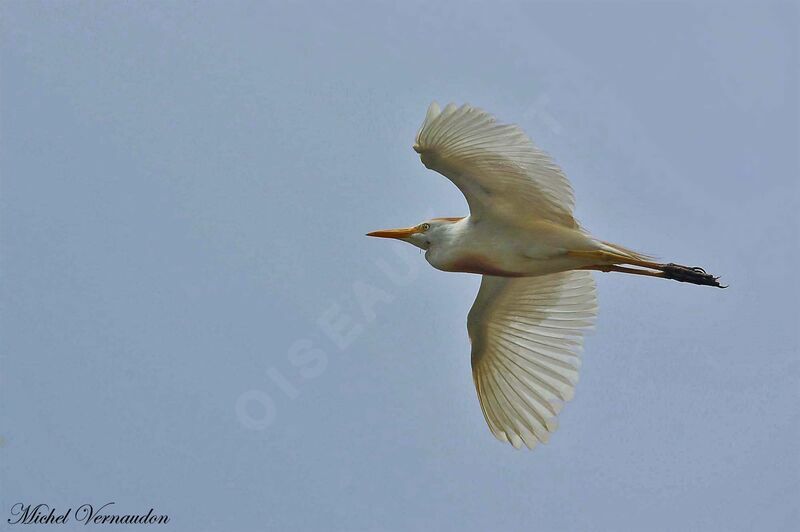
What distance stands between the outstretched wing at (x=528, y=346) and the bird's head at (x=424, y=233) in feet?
2.41

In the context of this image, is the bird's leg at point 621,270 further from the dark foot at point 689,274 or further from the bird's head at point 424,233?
the bird's head at point 424,233

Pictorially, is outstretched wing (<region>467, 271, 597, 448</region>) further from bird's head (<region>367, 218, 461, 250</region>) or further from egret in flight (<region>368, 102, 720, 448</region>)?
bird's head (<region>367, 218, 461, 250</region>)

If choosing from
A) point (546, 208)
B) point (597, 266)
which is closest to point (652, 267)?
point (597, 266)

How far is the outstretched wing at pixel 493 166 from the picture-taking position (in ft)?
28.6

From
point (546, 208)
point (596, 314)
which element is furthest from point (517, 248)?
point (596, 314)

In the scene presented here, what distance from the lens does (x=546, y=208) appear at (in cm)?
939

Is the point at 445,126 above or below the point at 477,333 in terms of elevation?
above

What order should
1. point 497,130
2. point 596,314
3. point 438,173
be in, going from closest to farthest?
point 497,130, point 438,173, point 596,314

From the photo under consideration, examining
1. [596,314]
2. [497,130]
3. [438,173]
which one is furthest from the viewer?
[596,314]

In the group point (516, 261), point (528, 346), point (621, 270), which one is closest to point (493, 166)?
point (516, 261)

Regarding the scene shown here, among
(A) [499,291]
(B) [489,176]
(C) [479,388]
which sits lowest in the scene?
(C) [479,388]

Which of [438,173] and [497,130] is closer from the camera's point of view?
[497,130]

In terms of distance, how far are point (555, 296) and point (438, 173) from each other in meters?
1.67

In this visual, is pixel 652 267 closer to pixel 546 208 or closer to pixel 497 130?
pixel 546 208
